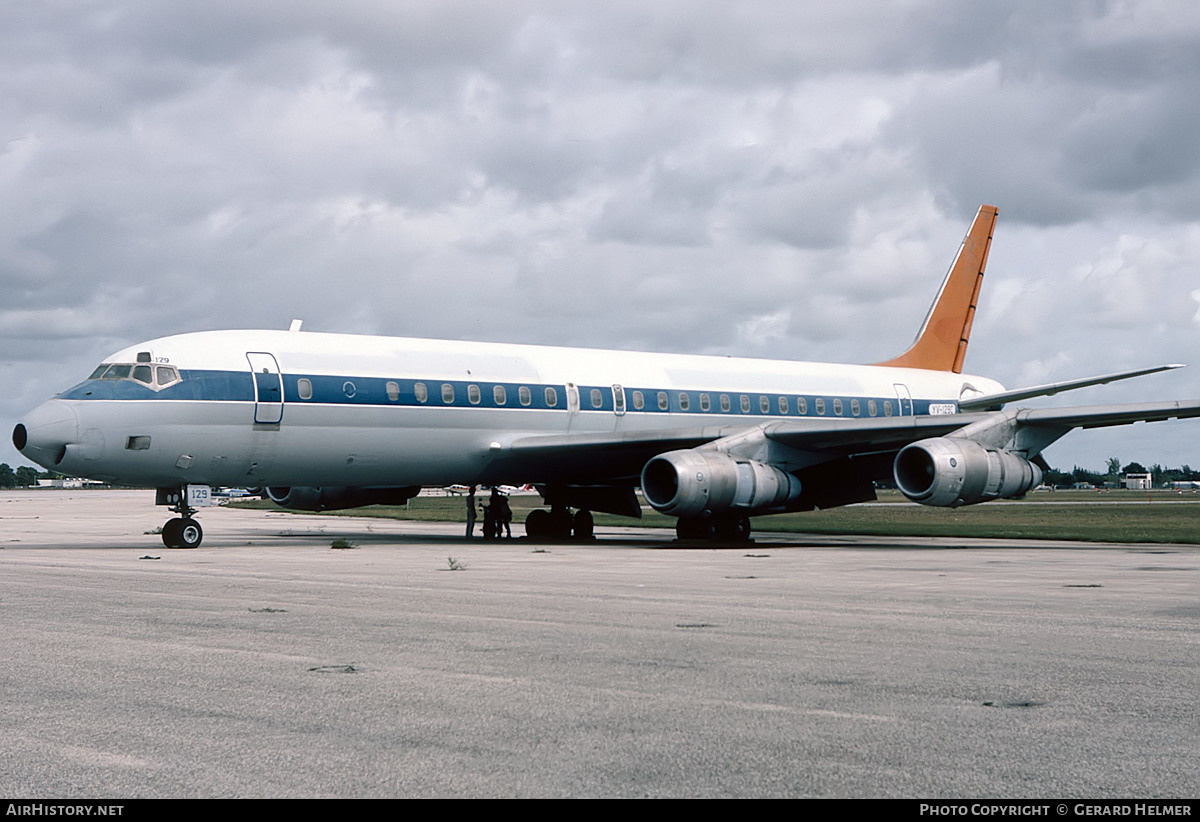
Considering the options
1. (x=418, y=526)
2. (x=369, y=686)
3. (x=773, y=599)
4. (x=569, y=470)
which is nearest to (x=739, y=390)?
(x=569, y=470)

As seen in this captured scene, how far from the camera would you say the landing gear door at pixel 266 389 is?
76.1ft

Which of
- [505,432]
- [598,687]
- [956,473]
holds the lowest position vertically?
[598,687]

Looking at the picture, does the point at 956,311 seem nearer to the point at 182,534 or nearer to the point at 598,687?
the point at 182,534

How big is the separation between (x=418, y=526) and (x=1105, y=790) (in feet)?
113

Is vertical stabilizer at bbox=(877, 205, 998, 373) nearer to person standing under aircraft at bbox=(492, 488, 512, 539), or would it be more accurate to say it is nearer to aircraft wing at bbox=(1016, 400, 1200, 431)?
aircraft wing at bbox=(1016, 400, 1200, 431)

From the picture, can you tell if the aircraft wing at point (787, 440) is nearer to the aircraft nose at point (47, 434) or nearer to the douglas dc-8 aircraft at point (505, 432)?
the douglas dc-8 aircraft at point (505, 432)

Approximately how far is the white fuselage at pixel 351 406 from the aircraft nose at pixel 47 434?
0.02m

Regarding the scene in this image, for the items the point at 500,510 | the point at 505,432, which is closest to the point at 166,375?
the point at 505,432

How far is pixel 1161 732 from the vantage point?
6.14 m

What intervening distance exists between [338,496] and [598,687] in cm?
2298

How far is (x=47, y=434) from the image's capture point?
2138 cm

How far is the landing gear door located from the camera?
23.2m
